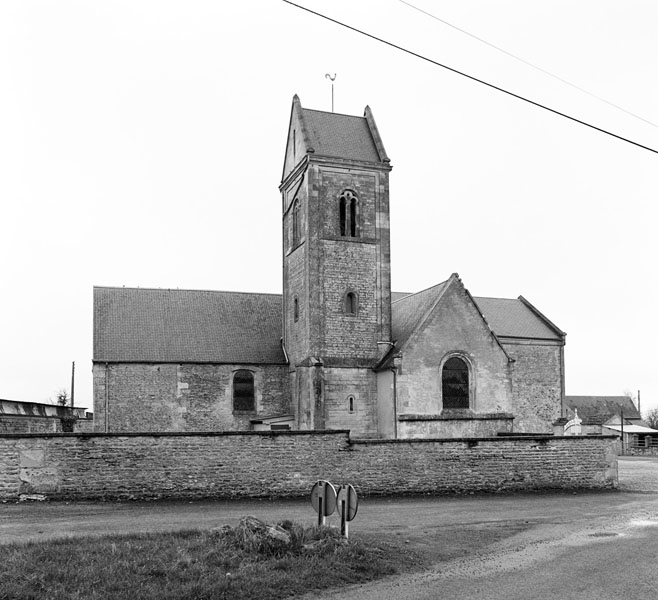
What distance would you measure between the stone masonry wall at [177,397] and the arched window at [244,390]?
0.73 ft

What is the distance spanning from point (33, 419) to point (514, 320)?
3041 cm

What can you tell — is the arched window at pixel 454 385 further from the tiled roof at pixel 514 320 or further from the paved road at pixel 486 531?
the tiled roof at pixel 514 320

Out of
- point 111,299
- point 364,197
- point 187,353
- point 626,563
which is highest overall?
point 364,197

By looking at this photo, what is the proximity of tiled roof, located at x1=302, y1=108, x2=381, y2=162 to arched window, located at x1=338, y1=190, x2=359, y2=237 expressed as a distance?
187 cm

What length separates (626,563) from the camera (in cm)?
1252

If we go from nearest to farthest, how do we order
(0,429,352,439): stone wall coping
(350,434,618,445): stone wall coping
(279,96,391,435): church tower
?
(0,429,352,439): stone wall coping
(350,434,618,445): stone wall coping
(279,96,391,435): church tower

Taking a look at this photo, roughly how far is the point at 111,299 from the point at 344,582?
30.6 meters

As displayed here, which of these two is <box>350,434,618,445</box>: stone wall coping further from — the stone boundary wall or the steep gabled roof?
the steep gabled roof

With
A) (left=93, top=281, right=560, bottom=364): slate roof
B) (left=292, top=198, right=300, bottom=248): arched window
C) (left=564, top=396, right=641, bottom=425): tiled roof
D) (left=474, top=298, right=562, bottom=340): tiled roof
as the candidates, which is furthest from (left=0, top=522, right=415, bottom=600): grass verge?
(left=564, top=396, right=641, bottom=425): tiled roof

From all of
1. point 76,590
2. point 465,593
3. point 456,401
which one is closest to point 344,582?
point 465,593

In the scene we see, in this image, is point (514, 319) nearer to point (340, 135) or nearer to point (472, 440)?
point (340, 135)

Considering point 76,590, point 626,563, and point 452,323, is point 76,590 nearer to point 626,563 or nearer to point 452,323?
point 626,563

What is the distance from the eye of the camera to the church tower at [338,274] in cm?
3378

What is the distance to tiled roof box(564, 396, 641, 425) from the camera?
87.6m
